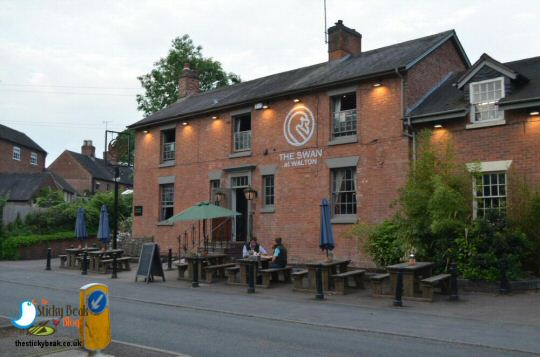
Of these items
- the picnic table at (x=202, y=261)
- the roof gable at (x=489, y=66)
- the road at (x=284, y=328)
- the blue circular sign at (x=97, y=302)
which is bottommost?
the road at (x=284, y=328)

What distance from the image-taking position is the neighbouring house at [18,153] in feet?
167

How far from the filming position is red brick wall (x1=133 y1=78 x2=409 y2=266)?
17875 millimetres

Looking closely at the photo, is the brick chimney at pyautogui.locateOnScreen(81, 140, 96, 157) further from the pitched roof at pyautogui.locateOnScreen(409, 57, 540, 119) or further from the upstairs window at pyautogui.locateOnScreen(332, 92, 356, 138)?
the pitched roof at pyautogui.locateOnScreen(409, 57, 540, 119)

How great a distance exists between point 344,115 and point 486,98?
4922 millimetres

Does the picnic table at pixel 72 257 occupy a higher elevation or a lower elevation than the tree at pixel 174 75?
lower

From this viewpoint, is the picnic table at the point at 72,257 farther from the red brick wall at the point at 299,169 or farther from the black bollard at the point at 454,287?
the black bollard at the point at 454,287

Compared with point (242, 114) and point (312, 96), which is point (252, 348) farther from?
point (242, 114)

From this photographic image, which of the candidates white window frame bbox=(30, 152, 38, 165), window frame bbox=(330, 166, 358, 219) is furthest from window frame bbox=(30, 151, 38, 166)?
window frame bbox=(330, 166, 358, 219)

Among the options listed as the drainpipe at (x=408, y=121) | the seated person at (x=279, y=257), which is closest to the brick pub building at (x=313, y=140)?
the drainpipe at (x=408, y=121)

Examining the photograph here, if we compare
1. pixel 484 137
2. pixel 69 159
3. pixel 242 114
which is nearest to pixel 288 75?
pixel 242 114

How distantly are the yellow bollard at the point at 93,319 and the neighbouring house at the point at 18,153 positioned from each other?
49316 millimetres

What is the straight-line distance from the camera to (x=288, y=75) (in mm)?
24688

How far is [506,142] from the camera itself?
15.8 m

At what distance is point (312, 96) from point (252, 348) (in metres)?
13.8
